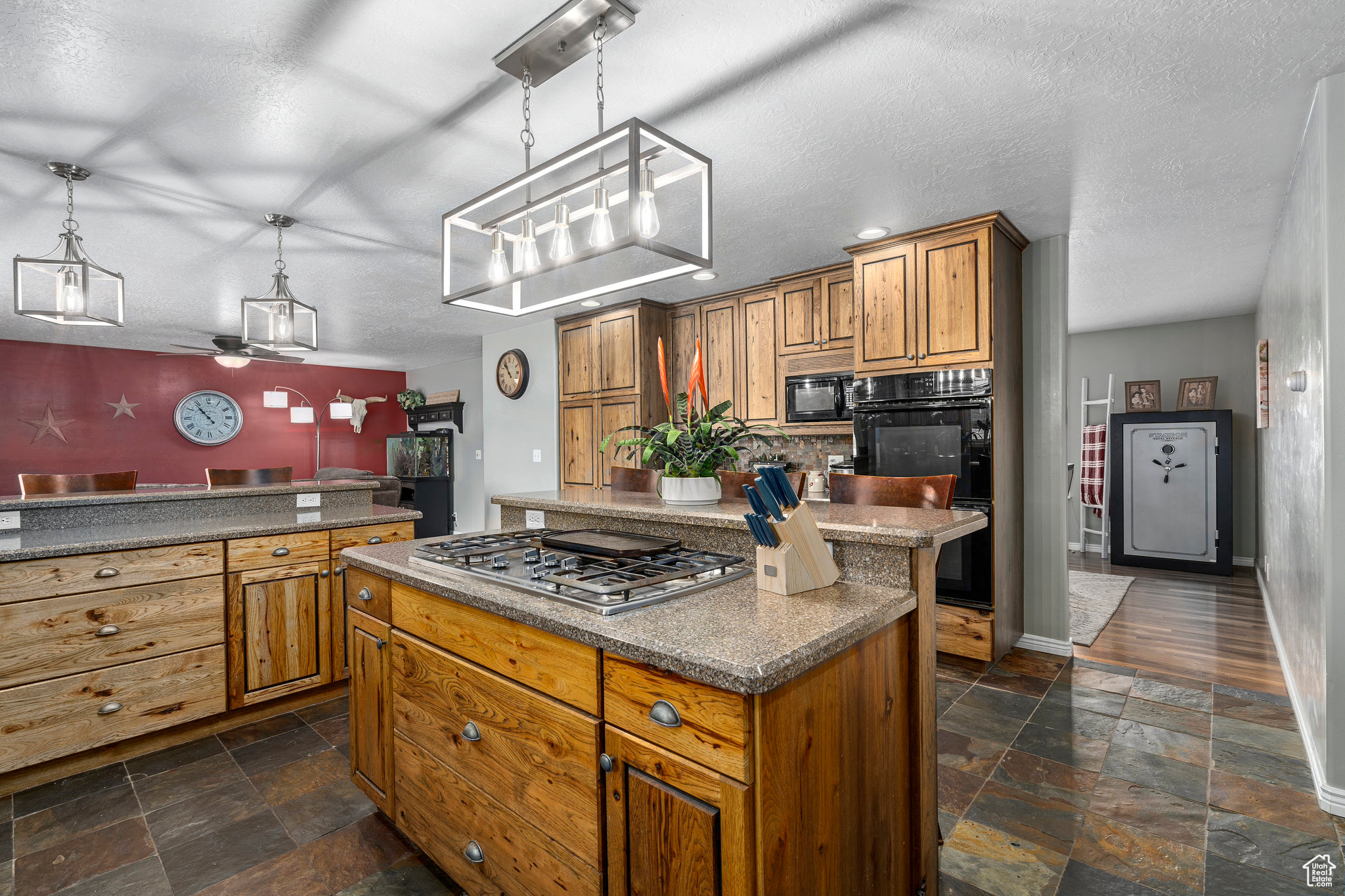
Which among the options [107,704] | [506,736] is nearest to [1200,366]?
[506,736]

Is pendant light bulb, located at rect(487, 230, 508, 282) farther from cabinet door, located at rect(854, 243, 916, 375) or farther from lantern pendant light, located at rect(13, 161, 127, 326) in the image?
cabinet door, located at rect(854, 243, 916, 375)

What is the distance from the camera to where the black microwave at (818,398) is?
153 inches

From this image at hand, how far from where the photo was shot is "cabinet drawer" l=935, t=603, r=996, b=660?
3.17 m

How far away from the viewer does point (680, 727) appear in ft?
3.36

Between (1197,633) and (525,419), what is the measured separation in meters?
5.37

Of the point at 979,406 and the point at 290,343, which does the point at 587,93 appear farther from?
the point at 979,406

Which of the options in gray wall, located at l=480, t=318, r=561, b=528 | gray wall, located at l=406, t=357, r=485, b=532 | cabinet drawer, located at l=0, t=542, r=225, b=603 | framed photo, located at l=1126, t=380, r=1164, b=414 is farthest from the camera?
gray wall, located at l=406, t=357, r=485, b=532

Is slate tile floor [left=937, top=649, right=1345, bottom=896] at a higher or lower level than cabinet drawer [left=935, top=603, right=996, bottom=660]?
lower

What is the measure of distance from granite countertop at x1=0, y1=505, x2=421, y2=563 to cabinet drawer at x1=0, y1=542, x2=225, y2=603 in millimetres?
28

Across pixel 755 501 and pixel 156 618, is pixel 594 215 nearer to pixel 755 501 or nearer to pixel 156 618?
pixel 755 501

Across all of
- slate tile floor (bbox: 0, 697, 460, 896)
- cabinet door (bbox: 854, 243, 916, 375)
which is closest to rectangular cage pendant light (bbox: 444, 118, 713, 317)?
cabinet door (bbox: 854, 243, 916, 375)

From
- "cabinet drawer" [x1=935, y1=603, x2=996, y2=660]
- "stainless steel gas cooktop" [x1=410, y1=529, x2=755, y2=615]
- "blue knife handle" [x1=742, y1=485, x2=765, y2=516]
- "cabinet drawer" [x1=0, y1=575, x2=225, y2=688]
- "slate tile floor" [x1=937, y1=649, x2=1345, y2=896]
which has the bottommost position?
"slate tile floor" [x1=937, y1=649, x2=1345, y2=896]

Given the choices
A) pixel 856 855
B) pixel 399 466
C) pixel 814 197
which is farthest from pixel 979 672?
pixel 399 466

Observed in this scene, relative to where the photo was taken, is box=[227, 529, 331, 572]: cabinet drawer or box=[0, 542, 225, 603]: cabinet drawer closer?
box=[0, 542, 225, 603]: cabinet drawer
